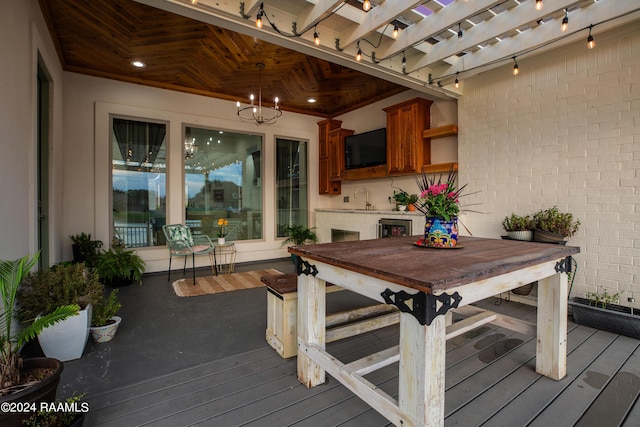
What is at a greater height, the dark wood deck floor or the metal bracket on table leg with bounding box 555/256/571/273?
the metal bracket on table leg with bounding box 555/256/571/273

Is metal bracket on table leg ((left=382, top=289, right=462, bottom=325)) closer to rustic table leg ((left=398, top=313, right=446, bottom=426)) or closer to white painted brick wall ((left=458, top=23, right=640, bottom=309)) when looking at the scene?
rustic table leg ((left=398, top=313, right=446, bottom=426))

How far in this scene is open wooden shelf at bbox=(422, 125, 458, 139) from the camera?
13.2 feet

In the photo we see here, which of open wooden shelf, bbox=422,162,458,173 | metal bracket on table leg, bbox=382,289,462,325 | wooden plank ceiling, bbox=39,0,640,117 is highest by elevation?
wooden plank ceiling, bbox=39,0,640,117

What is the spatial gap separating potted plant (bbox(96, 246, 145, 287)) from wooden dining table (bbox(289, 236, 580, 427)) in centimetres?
327

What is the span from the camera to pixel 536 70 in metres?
3.25

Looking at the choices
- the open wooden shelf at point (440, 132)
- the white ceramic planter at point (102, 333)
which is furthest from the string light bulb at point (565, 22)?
the white ceramic planter at point (102, 333)

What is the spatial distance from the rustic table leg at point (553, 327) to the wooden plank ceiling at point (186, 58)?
353cm

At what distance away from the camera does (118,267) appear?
3.98m

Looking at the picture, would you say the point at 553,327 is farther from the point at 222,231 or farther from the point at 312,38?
the point at 222,231

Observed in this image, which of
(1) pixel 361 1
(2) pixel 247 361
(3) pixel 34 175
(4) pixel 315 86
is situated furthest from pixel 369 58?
(3) pixel 34 175

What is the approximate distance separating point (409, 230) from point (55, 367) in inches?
151

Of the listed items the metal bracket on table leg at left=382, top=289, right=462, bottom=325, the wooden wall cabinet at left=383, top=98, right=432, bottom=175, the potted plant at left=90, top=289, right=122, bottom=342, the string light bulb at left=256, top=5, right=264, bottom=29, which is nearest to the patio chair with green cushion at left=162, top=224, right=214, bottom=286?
the potted plant at left=90, top=289, right=122, bottom=342

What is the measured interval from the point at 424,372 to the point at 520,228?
8.94ft

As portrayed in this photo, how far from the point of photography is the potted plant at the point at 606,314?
A: 246cm
